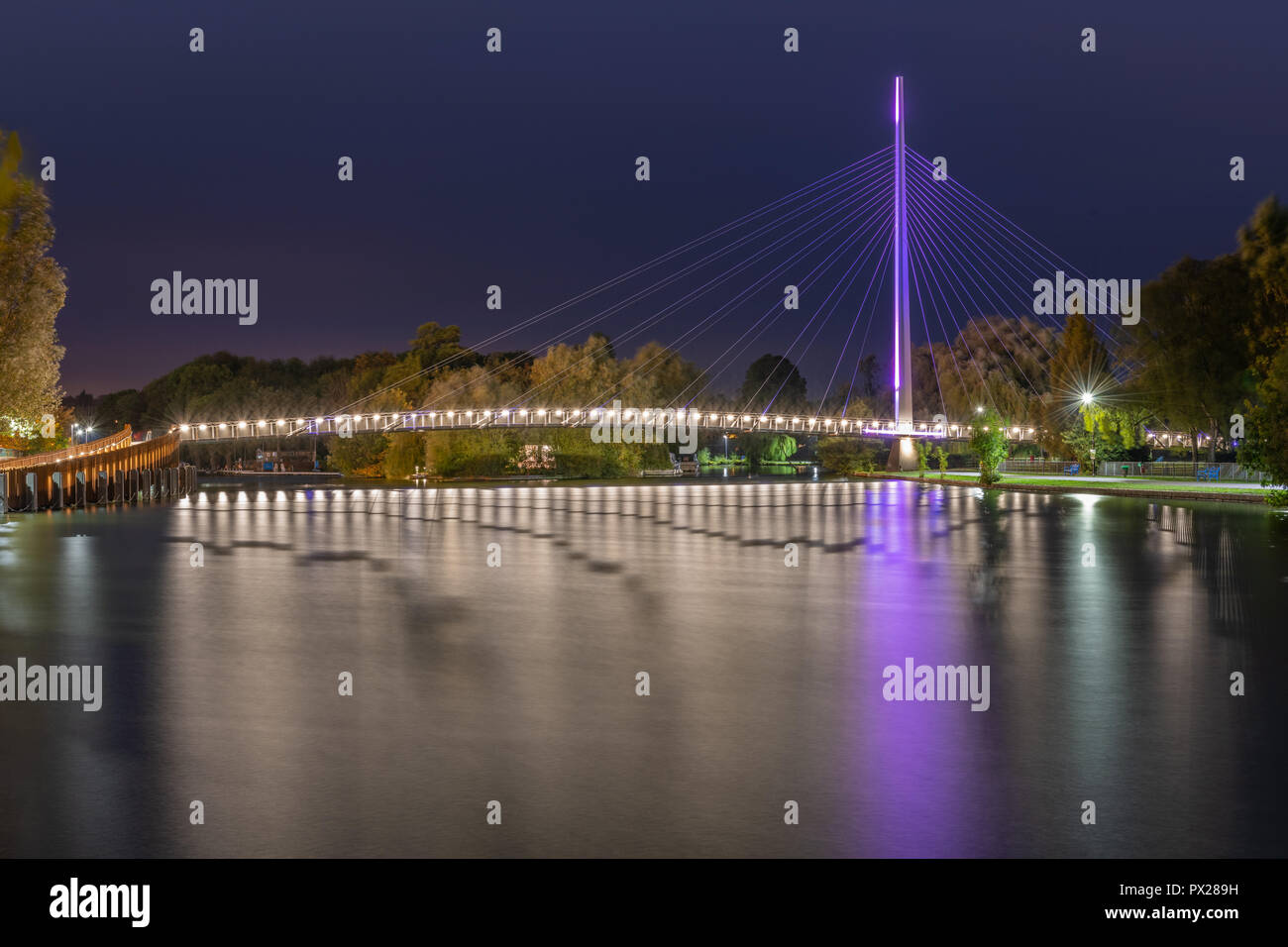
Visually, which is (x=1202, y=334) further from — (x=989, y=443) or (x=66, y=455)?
(x=66, y=455)

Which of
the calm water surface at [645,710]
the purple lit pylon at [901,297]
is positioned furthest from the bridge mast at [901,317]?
the calm water surface at [645,710]

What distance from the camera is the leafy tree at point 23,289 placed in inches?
1642

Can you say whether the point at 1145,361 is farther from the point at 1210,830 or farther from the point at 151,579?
the point at 1210,830

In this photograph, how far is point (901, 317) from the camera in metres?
79.6

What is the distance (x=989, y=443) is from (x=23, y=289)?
154 ft

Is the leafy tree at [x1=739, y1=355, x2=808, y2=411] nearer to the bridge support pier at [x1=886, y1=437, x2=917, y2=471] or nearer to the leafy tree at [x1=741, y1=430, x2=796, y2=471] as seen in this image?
the leafy tree at [x1=741, y1=430, x2=796, y2=471]

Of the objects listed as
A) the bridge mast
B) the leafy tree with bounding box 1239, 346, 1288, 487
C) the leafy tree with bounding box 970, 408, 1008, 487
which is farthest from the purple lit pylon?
the leafy tree with bounding box 1239, 346, 1288, 487

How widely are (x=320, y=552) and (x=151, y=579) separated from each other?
18.7 ft

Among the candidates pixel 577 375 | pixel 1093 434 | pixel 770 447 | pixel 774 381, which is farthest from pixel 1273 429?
pixel 774 381

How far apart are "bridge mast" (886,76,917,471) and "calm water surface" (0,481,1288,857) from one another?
A: 2330 inches

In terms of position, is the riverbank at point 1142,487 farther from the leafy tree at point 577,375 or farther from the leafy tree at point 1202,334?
the leafy tree at point 577,375

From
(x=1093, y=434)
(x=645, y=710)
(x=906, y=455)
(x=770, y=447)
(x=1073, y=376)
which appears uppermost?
(x=1073, y=376)
